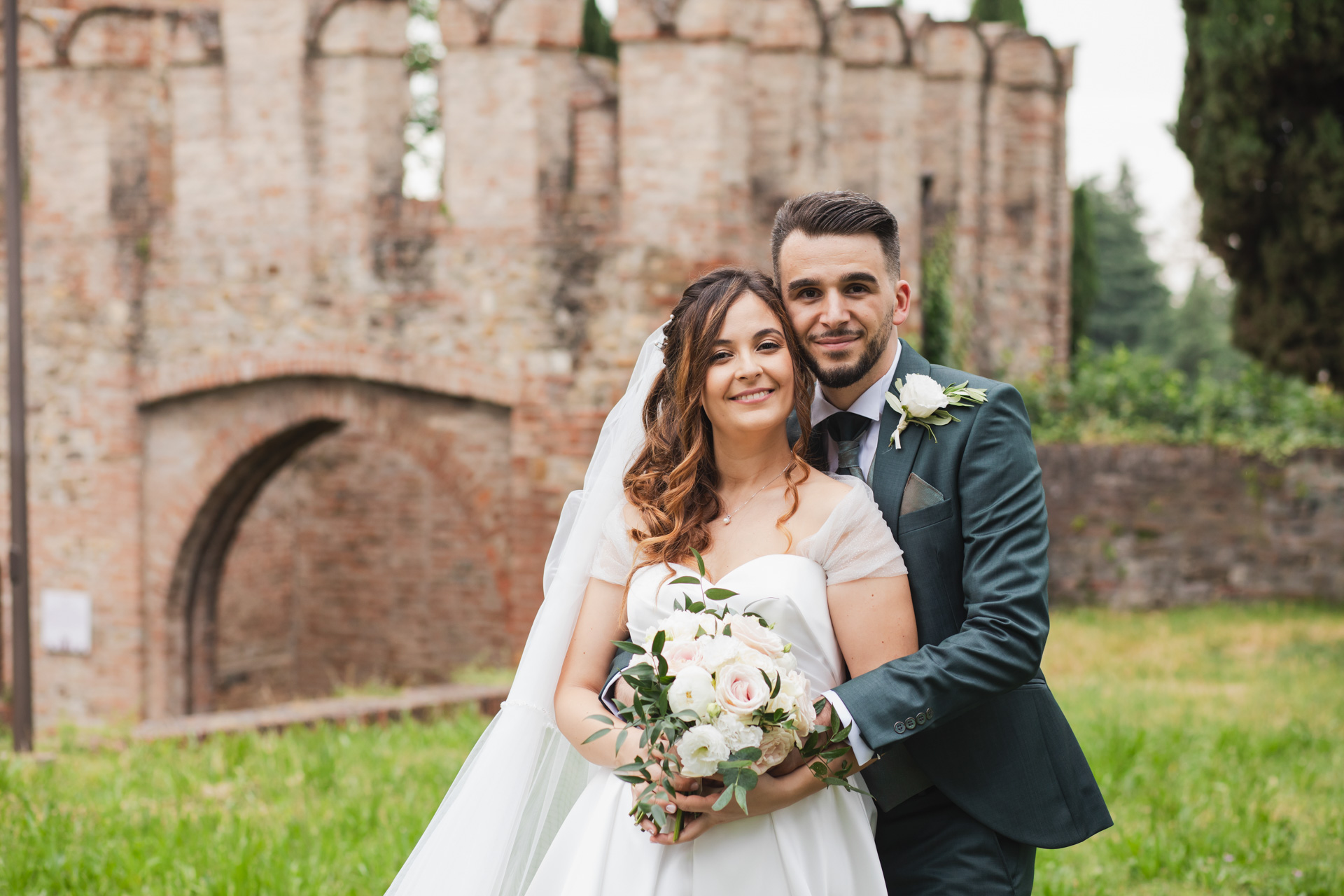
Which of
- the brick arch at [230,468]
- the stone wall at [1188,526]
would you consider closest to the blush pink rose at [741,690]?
the brick arch at [230,468]

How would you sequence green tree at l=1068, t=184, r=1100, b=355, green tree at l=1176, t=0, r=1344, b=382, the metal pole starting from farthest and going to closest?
green tree at l=1068, t=184, r=1100, b=355, green tree at l=1176, t=0, r=1344, b=382, the metal pole

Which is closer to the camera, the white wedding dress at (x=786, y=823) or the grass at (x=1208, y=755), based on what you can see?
the white wedding dress at (x=786, y=823)

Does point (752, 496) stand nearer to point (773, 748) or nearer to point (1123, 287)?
point (773, 748)

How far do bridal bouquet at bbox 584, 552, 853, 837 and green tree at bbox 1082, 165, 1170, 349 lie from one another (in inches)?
1256

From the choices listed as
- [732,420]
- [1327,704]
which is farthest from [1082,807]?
[1327,704]

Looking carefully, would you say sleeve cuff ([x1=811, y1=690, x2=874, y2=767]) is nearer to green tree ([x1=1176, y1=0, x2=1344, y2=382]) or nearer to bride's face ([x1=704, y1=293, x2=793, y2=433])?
bride's face ([x1=704, y1=293, x2=793, y2=433])

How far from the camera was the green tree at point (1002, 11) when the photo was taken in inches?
731

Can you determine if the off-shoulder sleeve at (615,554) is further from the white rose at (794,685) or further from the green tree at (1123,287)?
the green tree at (1123,287)

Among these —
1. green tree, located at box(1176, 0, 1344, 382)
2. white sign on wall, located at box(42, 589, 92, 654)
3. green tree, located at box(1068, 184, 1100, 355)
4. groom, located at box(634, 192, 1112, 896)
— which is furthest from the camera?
green tree, located at box(1068, 184, 1100, 355)

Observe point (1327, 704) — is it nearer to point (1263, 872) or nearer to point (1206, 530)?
point (1263, 872)

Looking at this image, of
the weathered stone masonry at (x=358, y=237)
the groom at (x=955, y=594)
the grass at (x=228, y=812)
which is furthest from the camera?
the weathered stone masonry at (x=358, y=237)

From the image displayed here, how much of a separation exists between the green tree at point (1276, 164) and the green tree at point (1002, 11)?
28.8 ft

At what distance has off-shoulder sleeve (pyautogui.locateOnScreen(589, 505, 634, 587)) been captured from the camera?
2789 millimetres

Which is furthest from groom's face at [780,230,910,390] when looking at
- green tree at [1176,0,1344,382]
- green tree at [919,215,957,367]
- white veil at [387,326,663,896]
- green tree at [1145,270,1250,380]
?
green tree at [1145,270,1250,380]
